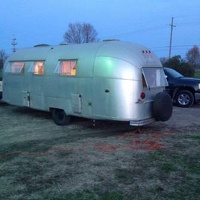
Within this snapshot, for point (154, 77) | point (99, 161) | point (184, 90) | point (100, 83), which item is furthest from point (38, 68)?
point (184, 90)

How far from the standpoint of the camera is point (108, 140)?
8.59 meters

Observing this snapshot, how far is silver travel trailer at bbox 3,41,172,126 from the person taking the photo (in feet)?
28.7

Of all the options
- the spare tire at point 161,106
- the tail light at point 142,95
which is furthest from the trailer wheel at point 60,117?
the spare tire at point 161,106

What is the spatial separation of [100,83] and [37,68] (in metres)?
2.99

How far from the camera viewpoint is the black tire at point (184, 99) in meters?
→ 14.7

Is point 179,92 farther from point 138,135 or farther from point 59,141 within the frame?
point 59,141

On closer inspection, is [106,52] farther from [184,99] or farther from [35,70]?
[184,99]

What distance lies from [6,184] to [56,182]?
2.69 ft

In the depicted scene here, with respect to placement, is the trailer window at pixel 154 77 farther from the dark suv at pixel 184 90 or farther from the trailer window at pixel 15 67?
the dark suv at pixel 184 90

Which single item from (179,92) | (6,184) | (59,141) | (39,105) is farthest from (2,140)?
(179,92)

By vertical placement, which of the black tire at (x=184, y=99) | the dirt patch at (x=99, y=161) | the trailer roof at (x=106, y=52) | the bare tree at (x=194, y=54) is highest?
the bare tree at (x=194, y=54)

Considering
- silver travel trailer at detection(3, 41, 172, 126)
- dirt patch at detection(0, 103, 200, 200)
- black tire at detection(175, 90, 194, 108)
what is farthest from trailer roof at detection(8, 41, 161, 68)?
black tire at detection(175, 90, 194, 108)

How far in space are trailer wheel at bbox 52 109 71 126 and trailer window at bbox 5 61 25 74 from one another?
7.22ft

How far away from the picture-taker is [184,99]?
14.9 m
